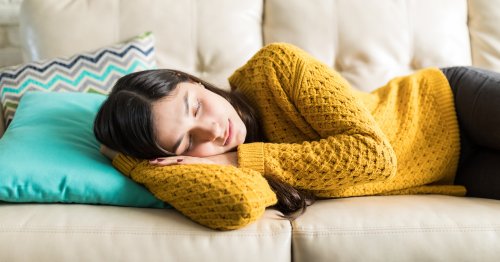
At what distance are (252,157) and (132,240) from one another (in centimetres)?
33

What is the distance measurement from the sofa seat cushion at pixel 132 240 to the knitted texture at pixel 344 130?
18cm

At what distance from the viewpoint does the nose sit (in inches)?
41.8

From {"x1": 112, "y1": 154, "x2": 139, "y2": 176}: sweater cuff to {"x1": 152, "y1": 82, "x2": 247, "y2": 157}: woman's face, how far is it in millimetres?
101

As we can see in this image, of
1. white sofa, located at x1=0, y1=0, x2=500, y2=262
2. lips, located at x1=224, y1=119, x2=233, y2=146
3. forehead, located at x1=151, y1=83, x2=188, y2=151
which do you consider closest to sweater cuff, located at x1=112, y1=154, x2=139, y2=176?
forehead, located at x1=151, y1=83, x2=188, y2=151

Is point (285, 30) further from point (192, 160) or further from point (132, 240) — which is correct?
point (132, 240)

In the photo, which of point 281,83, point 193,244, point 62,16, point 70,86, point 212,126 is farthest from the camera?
point 62,16

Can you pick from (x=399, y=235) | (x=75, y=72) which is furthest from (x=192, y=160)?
(x=75, y=72)

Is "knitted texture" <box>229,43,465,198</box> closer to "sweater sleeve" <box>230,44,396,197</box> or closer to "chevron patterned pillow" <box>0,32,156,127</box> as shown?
"sweater sleeve" <box>230,44,396,197</box>

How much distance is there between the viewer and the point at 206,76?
5.25 ft

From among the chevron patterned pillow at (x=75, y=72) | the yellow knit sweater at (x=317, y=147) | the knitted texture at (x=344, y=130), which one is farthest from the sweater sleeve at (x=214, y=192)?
the chevron patterned pillow at (x=75, y=72)

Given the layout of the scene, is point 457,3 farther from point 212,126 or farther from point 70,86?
point 70,86

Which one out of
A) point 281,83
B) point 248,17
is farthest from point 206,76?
point 281,83

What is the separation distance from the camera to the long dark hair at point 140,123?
1035mm

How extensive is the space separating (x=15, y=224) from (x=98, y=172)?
21 cm
